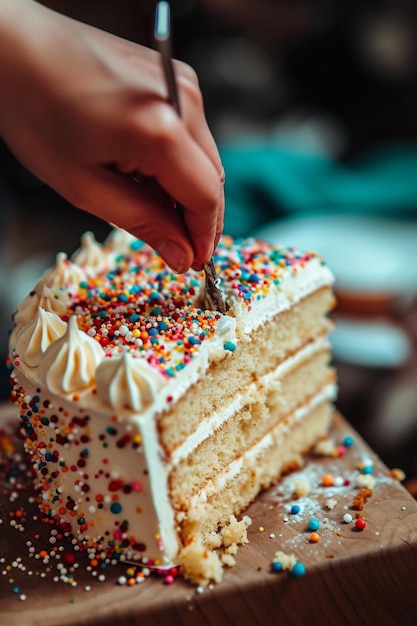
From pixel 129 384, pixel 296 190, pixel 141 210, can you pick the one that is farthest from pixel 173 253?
pixel 296 190

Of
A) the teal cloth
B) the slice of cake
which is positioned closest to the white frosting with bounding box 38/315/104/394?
the slice of cake

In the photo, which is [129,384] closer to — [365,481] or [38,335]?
[38,335]

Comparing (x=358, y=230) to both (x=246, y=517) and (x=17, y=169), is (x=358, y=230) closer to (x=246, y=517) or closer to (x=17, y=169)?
(x=246, y=517)

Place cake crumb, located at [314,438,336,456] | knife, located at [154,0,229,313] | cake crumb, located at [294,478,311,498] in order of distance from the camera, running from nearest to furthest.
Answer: knife, located at [154,0,229,313] → cake crumb, located at [294,478,311,498] → cake crumb, located at [314,438,336,456]

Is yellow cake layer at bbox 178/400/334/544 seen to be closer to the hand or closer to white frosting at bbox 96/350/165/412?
white frosting at bbox 96/350/165/412

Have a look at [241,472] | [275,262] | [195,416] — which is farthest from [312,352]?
[195,416]
